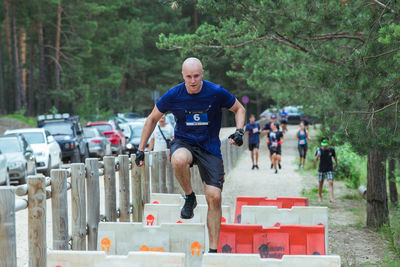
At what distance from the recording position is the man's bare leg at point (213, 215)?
6.41 m

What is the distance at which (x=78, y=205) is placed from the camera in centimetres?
658

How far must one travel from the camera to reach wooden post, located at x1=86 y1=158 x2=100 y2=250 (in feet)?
22.8

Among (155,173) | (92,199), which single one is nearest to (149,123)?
(92,199)

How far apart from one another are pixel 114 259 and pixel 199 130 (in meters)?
2.43

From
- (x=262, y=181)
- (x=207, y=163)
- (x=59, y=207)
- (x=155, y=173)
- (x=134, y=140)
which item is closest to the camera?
(x=59, y=207)

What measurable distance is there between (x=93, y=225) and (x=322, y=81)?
13.3 feet

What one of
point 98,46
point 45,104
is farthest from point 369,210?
point 98,46

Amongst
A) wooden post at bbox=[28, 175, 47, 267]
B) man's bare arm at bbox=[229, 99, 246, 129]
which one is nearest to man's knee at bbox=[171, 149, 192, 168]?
man's bare arm at bbox=[229, 99, 246, 129]

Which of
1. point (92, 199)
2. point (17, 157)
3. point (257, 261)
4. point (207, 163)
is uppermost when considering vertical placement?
point (207, 163)

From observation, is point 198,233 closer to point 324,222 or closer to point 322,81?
point 324,222

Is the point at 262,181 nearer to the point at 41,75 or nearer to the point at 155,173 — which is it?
the point at 155,173

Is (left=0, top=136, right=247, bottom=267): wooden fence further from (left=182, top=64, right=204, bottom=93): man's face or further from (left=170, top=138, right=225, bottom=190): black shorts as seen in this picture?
(left=182, top=64, right=204, bottom=93): man's face

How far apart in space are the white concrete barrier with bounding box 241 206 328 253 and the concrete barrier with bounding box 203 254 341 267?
101 inches

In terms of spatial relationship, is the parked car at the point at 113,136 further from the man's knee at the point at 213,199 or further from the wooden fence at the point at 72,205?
the man's knee at the point at 213,199
